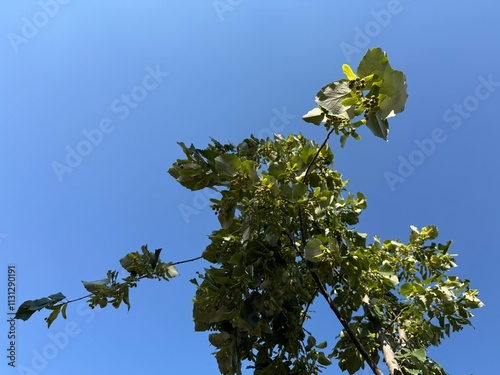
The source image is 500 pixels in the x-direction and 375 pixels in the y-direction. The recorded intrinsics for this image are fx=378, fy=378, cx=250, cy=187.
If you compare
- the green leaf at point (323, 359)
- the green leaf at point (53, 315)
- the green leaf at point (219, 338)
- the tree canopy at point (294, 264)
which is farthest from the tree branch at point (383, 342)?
the green leaf at point (53, 315)

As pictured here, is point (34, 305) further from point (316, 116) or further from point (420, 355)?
point (420, 355)

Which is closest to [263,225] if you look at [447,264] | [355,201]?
[355,201]

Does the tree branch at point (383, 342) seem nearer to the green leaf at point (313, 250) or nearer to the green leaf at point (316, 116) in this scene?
the green leaf at point (313, 250)

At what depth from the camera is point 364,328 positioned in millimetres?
2846

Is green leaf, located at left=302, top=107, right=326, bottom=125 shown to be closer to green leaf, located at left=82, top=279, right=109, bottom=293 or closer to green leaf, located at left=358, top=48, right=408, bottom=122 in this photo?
green leaf, located at left=358, top=48, right=408, bottom=122

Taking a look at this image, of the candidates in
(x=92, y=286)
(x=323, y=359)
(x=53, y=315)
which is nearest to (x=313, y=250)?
(x=323, y=359)

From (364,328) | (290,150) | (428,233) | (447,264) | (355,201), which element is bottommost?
(364,328)

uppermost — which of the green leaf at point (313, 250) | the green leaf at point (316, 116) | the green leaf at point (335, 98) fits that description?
the green leaf at point (316, 116)

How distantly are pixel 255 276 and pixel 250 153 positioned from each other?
37.9 inches

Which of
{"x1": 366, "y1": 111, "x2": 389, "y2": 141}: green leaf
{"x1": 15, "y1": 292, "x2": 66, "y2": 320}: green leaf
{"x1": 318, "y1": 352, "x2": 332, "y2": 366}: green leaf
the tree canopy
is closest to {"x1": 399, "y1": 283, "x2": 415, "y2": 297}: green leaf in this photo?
the tree canopy

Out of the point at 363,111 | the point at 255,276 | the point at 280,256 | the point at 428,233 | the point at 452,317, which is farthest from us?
the point at 428,233

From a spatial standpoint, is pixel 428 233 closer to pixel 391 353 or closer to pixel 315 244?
pixel 391 353

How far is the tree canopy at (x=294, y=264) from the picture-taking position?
6.53 ft

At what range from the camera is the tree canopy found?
1989mm
